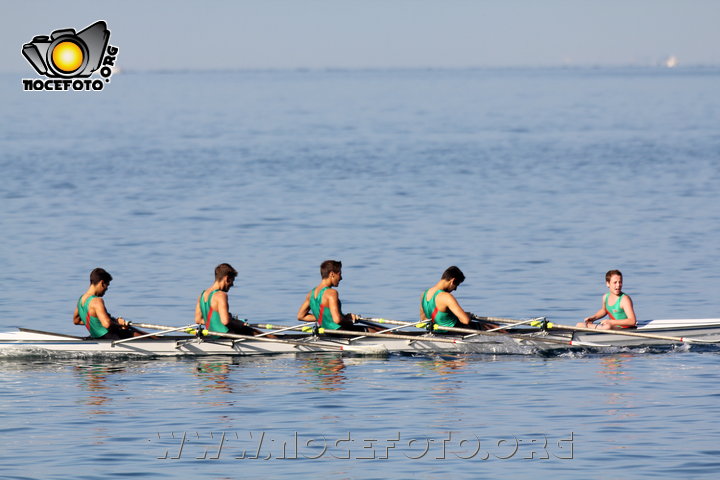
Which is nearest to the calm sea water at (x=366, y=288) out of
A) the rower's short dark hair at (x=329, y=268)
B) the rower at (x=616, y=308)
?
the rower at (x=616, y=308)

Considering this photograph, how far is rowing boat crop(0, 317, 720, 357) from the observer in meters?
21.6

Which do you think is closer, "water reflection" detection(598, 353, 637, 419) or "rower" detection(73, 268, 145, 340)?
"water reflection" detection(598, 353, 637, 419)

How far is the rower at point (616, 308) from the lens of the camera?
73.1 ft

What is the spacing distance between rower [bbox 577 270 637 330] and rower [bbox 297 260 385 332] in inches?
162

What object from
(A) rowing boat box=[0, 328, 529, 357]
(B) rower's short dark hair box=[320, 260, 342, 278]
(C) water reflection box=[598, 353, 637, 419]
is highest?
(B) rower's short dark hair box=[320, 260, 342, 278]

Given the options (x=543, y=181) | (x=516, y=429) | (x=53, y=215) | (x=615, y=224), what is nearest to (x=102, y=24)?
(x=53, y=215)

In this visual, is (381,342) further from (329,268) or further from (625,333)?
(625,333)

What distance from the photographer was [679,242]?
38.4 m

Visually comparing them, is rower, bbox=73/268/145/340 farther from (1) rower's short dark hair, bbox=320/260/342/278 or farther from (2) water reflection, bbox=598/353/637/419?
(2) water reflection, bbox=598/353/637/419

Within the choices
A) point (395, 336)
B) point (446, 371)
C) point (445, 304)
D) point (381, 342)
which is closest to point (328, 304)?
point (381, 342)

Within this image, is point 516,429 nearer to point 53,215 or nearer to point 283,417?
point 283,417

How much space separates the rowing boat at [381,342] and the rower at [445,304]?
0.28 metres

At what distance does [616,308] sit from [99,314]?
29.3ft

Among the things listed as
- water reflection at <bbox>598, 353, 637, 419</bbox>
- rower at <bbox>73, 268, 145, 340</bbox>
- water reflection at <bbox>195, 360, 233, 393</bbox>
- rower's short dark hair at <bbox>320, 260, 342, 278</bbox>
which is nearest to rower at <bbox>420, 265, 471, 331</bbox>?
rower's short dark hair at <bbox>320, 260, 342, 278</bbox>
